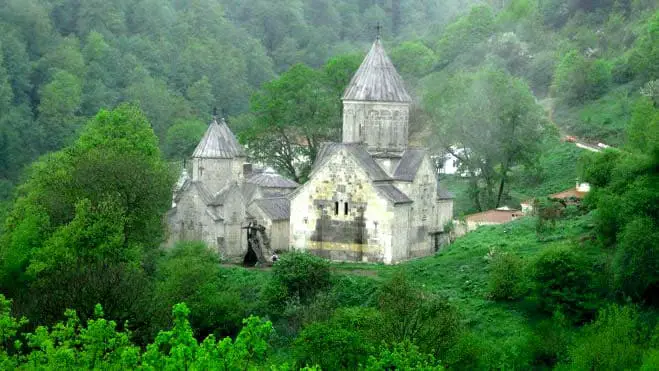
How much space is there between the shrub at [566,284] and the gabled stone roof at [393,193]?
928 centimetres

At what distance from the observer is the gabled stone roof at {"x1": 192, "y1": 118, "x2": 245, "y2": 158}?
4816 cm

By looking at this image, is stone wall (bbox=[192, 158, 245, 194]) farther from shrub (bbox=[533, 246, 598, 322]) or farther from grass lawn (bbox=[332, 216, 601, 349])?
shrub (bbox=[533, 246, 598, 322])

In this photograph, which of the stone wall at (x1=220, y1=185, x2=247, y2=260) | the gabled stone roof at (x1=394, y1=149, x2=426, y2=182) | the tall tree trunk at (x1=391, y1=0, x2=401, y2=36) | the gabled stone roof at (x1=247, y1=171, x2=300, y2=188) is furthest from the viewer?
the tall tree trunk at (x1=391, y1=0, x2=401, y2=36)

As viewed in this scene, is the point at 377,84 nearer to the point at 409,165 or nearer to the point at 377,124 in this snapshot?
the point at 377,124

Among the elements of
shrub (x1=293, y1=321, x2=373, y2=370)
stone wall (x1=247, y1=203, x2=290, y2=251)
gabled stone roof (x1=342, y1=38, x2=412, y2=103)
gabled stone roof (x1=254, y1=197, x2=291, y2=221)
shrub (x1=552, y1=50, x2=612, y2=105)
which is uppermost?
shrub (x1=552, y1=50, x2=612, y2=105)

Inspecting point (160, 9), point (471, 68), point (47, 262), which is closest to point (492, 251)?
point (47, 262)

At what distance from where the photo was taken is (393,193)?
4497 centimetres

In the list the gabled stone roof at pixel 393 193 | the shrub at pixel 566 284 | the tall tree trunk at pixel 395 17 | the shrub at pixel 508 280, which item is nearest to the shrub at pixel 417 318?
the shrub at pixel 508 280

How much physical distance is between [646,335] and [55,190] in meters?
22.6

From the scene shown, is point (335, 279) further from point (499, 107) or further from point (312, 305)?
point (499, 107)

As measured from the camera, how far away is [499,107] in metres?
54.3

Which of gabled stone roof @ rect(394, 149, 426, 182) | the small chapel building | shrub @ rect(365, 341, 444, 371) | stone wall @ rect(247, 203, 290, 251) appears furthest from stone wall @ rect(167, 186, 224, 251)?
shrub @ rect(365, 341, 444, 371)

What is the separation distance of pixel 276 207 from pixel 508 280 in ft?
44.3

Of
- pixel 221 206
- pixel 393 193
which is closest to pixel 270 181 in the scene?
pixel 221 206
